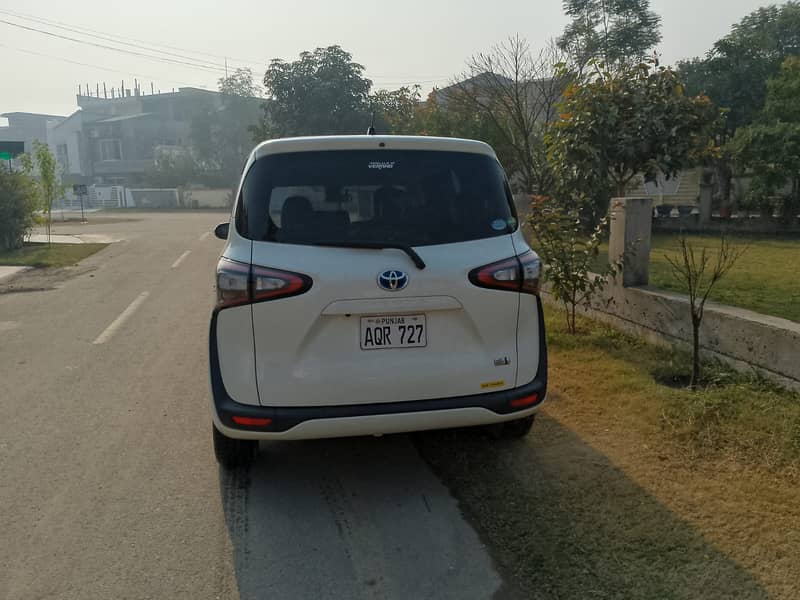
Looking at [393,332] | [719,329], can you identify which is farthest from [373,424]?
[719,329]

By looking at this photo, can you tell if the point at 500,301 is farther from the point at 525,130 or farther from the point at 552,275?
the point at 525,130

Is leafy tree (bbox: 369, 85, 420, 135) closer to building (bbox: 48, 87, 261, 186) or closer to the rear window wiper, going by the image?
the rear window wiper

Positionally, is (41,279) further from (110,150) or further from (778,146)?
(110,150)

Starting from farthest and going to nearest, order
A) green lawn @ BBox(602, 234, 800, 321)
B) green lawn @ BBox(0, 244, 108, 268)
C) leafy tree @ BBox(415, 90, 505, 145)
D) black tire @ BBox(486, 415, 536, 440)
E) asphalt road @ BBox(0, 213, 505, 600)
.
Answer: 1. leafy tree @ BBox(415, 90, 505, 145)
2. green lawn @ BBox(0, 244, 108, 268)
3. green lawn @ BBox(602, 234, 800, 321)
4. black tire @ BBox(486, 415, 536, 440)
5. asphalt road @ BBox(0, 213, 505, 600)

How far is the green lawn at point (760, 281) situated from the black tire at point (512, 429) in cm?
307

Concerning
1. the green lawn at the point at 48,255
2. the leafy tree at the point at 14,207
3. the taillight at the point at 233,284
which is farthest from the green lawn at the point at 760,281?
the leafy tree at the point at 14,207

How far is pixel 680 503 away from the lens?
11.1 ft

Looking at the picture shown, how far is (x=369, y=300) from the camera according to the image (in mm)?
3254

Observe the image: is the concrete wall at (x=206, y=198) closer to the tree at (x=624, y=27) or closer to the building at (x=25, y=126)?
the tree at (x=624, y=27)

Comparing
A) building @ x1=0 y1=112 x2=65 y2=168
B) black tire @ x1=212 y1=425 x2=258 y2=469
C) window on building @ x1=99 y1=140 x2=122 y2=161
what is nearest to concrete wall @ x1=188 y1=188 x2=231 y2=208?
window on building @ x1=99 y1=140 x2=122 y2=161

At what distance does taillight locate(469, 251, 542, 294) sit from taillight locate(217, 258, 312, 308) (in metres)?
0.86

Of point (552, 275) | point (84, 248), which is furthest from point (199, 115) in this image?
point (552, 275)

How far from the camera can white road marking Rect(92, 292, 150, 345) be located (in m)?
7.50

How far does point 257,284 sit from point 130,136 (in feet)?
246
